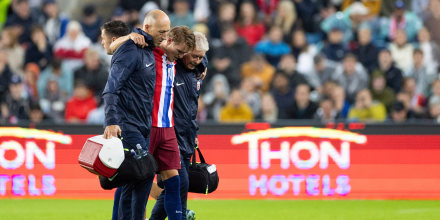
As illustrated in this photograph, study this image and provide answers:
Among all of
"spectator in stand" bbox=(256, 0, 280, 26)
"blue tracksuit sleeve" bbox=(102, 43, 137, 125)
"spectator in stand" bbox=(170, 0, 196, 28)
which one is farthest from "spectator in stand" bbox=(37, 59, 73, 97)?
"blue tracksuit sleeve" bbox=(102, 43, 137, 125)

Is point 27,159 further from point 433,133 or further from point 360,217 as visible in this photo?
point 433,133

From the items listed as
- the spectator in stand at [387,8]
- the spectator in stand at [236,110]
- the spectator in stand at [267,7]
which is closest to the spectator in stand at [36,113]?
the spectator in stand at [236,110]

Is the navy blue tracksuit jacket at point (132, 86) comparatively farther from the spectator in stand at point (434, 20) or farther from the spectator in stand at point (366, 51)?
the spectator in stand at point (434, 20)

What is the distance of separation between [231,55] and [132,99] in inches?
365

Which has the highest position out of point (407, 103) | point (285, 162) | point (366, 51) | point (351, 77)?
point (366, 51)

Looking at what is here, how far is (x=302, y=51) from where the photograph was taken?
17.1m

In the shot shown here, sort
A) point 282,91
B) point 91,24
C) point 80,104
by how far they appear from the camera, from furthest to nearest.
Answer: point 91,24 → point 282,91 → point 80,104

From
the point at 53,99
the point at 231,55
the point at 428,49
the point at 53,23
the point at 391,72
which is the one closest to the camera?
the point at 53,99

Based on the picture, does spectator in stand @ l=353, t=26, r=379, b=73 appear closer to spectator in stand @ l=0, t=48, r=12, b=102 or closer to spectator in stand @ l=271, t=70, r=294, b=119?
spectator in stand @ l=271, t=70, r=294, b=119

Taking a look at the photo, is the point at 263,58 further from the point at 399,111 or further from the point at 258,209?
the point at 258,209

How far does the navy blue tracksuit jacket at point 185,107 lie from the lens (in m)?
8.28

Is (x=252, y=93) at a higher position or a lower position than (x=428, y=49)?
lower

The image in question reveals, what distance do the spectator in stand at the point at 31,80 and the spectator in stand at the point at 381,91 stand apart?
643 centimetres

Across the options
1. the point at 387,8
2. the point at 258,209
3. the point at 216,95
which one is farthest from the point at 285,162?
the point at 387,8
